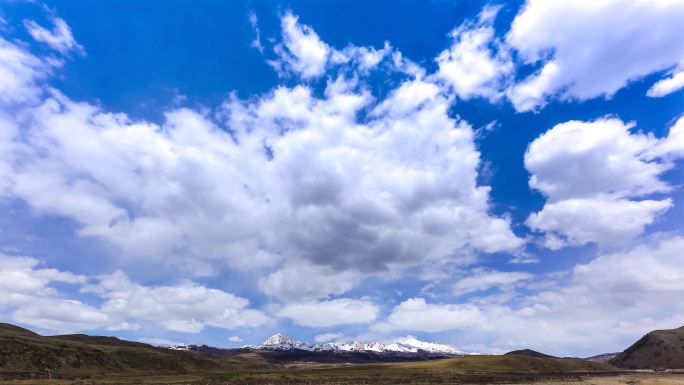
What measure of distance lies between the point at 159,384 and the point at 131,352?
102 meters

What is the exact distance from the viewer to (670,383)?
119812 mm

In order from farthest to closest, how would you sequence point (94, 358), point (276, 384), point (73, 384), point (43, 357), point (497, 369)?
1. point (497, 369)
2. point (94, 358)
3. point (43, 357)
4. point (276, 384)
5. point (73, 384)

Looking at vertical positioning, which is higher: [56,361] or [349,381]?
[56,361]

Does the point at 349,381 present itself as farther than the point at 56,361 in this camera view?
No

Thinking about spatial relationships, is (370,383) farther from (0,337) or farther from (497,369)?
(0,337)

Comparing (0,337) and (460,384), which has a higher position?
(0,337)

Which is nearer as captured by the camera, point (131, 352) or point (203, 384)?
point (203, 384)

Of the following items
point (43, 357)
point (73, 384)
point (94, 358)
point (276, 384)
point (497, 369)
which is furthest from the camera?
point (497, 369)

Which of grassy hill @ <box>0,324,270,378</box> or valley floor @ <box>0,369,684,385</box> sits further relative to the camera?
grassy hill @ <box>0,324,270,378</box>

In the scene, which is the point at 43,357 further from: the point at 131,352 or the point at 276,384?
the point at 276,384

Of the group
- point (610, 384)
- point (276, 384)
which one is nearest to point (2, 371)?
point (276, 384)

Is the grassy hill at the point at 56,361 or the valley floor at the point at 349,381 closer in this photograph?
the valley floor at the point at 349,381

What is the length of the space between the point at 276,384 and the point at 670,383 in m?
101

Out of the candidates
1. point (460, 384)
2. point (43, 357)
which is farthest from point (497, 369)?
point (43, 357)
